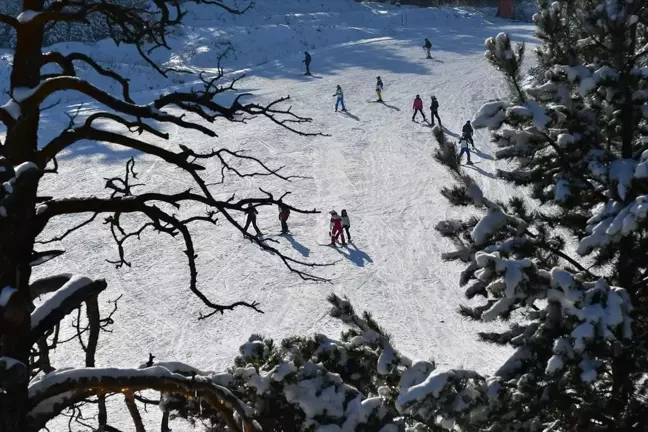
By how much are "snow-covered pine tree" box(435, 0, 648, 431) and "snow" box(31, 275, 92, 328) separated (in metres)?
2.80

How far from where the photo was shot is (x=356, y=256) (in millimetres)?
21328

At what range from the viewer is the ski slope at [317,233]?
17.6 m

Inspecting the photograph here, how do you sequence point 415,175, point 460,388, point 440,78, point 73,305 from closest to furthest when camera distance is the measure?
1. point 73,305
2. point 460,388
3. point 415,175
4. point 440,78

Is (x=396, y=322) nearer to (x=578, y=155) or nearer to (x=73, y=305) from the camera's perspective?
(x=578, y=155)

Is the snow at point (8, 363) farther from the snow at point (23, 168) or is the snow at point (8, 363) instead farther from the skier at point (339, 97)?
the skier at point (339, 97)

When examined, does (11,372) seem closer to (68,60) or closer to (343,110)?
(68,60)

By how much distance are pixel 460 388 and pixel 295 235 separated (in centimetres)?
1660

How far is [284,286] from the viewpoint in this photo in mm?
19656

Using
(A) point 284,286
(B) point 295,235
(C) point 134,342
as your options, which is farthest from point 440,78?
(C) point 134,342

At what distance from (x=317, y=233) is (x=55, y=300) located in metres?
18.7

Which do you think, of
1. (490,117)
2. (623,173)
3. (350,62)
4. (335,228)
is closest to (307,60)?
(350,62)

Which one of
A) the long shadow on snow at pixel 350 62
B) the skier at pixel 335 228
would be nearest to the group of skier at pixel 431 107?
the long shadow on snow at pixel 350 62

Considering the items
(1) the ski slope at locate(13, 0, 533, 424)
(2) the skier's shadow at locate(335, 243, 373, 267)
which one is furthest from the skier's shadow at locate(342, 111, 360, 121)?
(2) the skier's shadow at locate(335, 243, 373, 267)

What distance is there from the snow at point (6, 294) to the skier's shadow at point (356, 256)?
16.9 m
